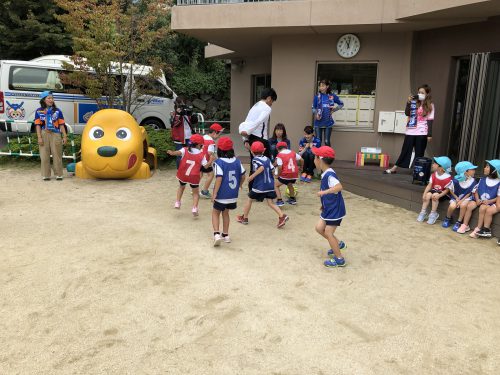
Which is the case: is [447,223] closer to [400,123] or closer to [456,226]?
[456,226]

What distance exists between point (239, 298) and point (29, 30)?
16.6m

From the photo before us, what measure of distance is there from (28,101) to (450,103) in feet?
34.6

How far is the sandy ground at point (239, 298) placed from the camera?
3.17 m

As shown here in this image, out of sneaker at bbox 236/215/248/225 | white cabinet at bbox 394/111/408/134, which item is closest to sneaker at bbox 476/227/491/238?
sneaker at bbox 236/215/248/225

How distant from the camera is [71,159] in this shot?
405 inches

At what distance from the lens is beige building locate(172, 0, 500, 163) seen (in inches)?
321

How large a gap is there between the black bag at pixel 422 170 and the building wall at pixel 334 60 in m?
2.50

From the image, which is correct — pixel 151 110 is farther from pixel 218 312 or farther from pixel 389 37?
pixel 218 312

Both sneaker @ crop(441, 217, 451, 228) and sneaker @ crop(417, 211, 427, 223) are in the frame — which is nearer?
sneaker @ crop(441, 217, 451, 228)

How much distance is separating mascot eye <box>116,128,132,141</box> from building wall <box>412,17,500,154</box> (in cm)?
620

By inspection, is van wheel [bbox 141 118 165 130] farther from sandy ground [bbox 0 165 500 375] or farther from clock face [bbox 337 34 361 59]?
sandy ground [bbox 0 165 500 375]

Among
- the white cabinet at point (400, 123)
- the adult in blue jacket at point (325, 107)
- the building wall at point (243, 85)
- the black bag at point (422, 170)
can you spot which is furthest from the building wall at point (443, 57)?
the building wall at point (243, 85)

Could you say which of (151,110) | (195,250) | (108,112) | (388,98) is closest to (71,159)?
(108,112)

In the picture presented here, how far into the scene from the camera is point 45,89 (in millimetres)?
11992
